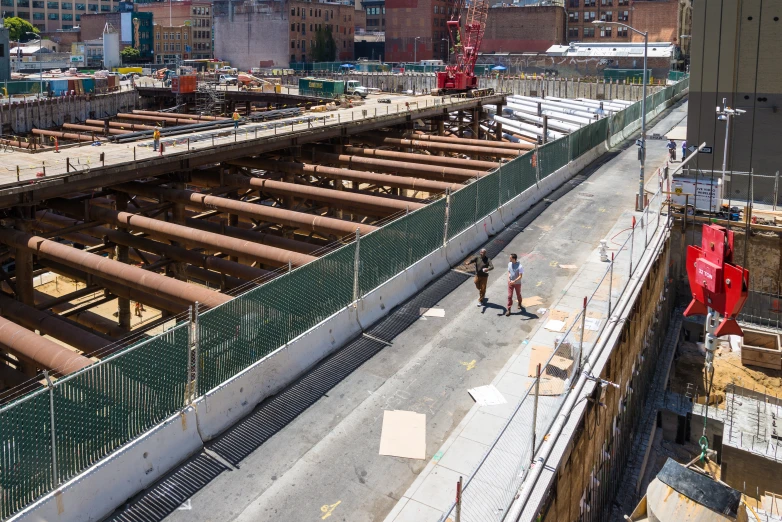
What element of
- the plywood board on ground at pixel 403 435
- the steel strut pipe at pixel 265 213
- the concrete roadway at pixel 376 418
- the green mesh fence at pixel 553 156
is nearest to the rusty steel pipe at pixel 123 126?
the steel strut pipe at pixel 265 213

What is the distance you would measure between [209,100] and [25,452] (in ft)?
225

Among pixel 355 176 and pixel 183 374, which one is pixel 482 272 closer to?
pixel 183 374

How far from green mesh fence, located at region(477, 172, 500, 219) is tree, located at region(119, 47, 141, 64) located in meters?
125

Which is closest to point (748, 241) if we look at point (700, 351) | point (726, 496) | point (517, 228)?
point (700, 351)

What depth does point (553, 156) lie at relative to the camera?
3419 centimetres

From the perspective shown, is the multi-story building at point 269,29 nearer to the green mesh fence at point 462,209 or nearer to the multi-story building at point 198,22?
the multi-story building at point 198,22

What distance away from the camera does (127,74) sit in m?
101

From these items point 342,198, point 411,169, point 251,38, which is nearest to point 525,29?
point 251,38

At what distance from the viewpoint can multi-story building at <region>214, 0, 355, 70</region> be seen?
126 metres

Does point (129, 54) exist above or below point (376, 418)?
above

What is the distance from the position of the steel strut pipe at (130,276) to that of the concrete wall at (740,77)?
2822 cm

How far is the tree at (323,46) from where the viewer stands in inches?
5177

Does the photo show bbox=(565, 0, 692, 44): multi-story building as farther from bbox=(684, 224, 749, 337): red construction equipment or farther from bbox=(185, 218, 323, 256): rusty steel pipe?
bbox=(684, 224, 749, 337): red construction equipment

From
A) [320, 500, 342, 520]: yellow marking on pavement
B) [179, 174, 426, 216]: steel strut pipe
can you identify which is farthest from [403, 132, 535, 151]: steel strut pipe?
[320, 500, 342, 520]: yellow marking on pavement
